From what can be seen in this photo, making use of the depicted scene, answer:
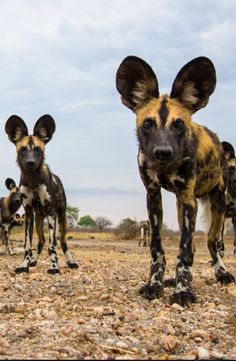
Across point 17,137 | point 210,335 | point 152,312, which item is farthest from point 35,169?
point 210,335

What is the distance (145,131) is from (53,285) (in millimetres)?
2881

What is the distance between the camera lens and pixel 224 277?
8.23 metres

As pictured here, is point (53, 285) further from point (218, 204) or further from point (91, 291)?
point (218, 204)

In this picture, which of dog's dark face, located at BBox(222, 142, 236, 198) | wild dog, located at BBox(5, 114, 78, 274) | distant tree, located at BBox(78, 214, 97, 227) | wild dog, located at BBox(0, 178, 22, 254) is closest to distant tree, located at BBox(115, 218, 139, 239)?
wild dog, located at BBox(0, 178, 22, 254)

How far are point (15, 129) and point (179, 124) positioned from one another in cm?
600

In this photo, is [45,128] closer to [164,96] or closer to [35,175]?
[35,175]

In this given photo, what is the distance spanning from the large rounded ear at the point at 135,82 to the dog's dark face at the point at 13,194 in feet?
46.9

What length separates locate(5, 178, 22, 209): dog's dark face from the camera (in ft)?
68.8

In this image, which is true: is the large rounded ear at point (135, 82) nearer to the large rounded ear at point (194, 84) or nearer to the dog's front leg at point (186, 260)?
the large rounded ear at point (194, 84)

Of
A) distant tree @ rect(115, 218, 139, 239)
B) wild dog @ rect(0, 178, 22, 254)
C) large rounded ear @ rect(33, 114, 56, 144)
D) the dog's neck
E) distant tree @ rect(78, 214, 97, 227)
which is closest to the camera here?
the dog's neck

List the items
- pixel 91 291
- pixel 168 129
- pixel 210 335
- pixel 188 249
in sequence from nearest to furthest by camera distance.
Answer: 1. pixel 210 335
2. pixel 168 129
3. pixel 188 249
4. pixel 91 291

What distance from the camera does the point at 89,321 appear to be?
5.12 meters

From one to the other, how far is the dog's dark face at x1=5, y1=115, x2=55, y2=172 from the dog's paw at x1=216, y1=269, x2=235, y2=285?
447cm

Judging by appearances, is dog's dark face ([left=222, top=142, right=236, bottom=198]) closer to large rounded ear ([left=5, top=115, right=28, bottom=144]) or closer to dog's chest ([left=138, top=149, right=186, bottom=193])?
large rounded ear ([left=5, top=115, right=28, bottom=144])
